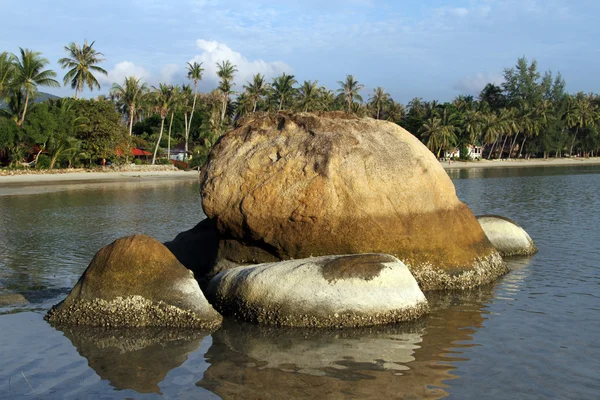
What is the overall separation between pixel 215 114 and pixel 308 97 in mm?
13020

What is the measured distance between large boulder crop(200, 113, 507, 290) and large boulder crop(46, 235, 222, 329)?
209 centimetres

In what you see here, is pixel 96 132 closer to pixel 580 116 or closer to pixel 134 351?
pixel 134 351

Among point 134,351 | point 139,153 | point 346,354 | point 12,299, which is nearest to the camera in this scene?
point 346,354

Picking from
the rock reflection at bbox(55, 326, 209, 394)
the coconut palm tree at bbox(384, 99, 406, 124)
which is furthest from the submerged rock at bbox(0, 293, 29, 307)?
the coconut palm tree at bbox(384, 99, 406, 124)

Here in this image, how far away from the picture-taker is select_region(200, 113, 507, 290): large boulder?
10.1 m

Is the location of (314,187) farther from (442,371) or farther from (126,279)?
(442,371)

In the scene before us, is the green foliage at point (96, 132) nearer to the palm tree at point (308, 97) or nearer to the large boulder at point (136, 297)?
the palm tree at point (308, 97)

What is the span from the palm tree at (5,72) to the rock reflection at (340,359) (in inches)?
1846

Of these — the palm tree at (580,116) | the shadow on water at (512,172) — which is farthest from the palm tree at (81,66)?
the palm tree at (580,116)

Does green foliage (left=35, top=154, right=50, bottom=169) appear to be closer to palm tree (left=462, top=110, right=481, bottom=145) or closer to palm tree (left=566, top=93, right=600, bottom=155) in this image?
palm tree (left=462, top=110, right=481, bottom=145)

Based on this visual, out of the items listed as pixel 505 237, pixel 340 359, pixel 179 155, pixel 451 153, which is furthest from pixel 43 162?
pixel 451 153

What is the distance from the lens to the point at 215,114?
79000 mm

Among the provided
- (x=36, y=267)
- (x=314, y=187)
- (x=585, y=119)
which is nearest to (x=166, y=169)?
(x=36, y=267)

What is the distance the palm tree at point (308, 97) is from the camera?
81.6 m
